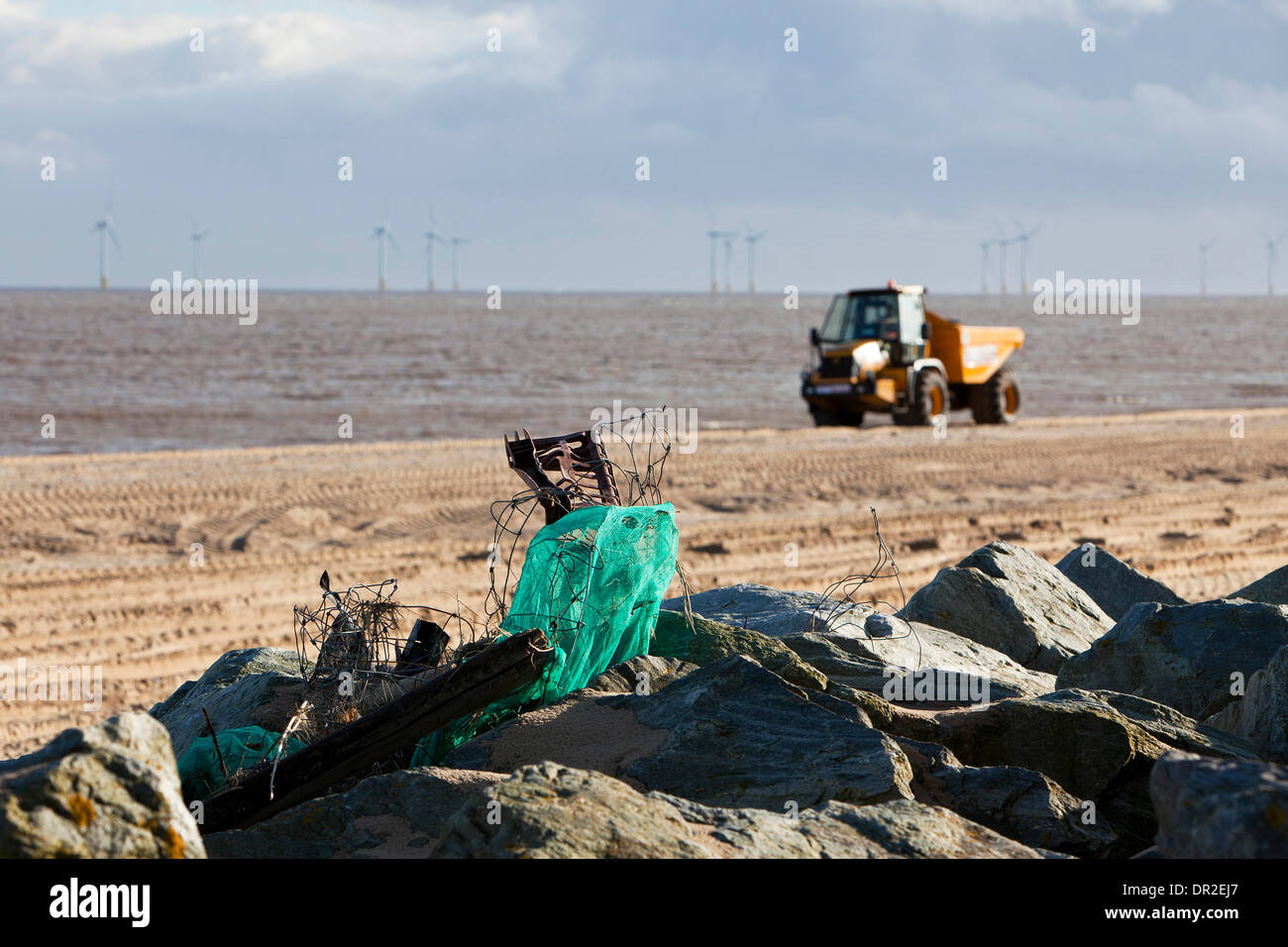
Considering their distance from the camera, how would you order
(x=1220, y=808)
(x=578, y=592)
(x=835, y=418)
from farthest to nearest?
(x=835, y=418) → (x=578, y=592) → (x=1220, y=808)

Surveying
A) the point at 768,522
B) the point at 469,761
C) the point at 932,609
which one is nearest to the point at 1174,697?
the point at 932,609

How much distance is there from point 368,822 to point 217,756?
2.56ft

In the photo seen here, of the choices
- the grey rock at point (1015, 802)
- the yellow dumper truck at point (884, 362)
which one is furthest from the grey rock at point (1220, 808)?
the yellow dumper truck at point (884, 362)

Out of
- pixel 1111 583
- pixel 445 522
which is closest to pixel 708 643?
pixel 1111 583

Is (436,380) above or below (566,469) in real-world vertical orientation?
above

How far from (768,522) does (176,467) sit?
688 centimetres

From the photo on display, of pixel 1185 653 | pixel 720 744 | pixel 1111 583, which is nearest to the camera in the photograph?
pixel 720 744

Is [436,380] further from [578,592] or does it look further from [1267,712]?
[1267,712]

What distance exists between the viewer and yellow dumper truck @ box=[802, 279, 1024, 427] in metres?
17.8

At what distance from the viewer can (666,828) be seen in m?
2.59

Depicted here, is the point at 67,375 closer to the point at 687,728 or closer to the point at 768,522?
the point at 768,522

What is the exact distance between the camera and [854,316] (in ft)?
61.2

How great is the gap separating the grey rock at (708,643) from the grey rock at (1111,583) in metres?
2.88

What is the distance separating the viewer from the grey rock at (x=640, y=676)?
3771 mm
